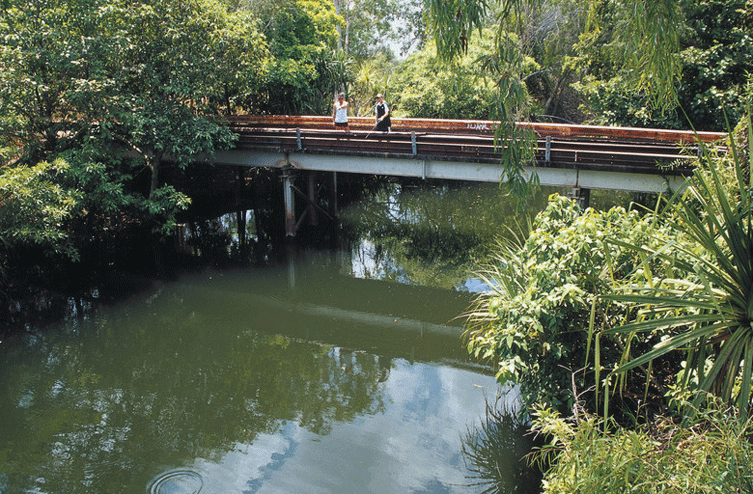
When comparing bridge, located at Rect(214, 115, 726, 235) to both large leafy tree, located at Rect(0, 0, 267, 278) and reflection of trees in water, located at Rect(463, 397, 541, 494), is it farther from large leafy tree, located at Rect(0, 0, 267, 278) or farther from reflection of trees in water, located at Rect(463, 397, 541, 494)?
reflection of trees in water, located at Rect(463, 397, 541, 494)

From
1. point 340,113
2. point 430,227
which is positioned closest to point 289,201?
point 340,113

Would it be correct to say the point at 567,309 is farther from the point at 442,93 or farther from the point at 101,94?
the point at 442,93

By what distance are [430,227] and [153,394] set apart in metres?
10.6

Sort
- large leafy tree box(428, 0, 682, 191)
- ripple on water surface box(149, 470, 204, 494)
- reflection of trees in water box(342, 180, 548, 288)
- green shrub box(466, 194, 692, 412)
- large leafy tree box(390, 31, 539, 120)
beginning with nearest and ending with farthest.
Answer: large leafy tree box(428, 0, 682, 191), green shrub box(466, 194, 692, 412), ripple on water surface box(149, 470, 204, 494), reflection of trees in water box(342, 180, 548, 288), large leafy tree box(390, 31, 539, 120)

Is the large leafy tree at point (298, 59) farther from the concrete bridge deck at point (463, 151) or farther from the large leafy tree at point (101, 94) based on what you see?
the large leafy tree at point (101, 94)

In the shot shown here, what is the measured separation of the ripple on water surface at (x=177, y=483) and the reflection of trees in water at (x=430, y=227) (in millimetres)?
7397

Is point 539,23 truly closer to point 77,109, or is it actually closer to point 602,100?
point 602,100

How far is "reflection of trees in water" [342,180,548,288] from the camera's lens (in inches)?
575

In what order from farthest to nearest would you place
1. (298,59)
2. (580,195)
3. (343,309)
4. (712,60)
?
1. (298,59)
2. (712,60)
3. (580,195)
4. (343,309)

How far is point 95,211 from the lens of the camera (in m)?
15.3

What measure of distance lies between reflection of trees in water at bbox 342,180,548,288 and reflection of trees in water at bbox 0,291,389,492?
14.8 feet

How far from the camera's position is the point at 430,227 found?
18.0 meters

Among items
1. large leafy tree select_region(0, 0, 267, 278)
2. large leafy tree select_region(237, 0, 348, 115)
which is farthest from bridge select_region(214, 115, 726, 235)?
large leafy tree select_region(237, 0, 348, 115)

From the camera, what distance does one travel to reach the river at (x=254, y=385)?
7.12 metres
